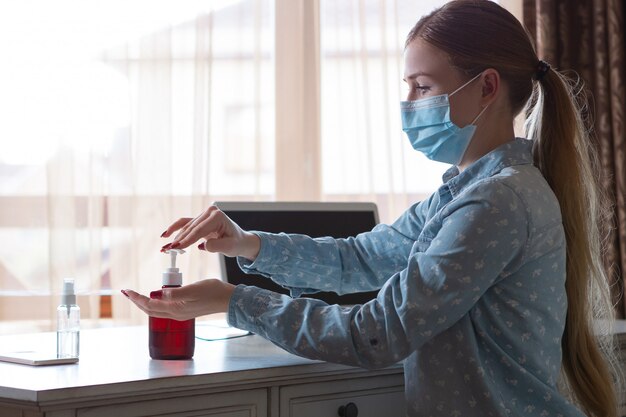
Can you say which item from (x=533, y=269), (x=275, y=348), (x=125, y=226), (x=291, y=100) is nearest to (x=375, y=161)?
(x=291, y=100)

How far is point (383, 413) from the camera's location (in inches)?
57.4

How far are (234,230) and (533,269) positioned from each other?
1.66 ft

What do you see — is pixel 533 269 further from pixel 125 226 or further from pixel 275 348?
pixel 125 226

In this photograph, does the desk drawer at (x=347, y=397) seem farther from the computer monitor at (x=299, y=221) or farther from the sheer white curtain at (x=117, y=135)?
the sheer white curtain at (x=117, y=135)

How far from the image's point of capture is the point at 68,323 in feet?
4.52

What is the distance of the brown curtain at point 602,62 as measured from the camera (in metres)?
2.68

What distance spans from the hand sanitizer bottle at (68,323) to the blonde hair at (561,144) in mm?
681

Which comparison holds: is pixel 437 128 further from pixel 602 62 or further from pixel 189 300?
pixel 602 62

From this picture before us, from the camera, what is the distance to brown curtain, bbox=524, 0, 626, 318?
2.68 meters

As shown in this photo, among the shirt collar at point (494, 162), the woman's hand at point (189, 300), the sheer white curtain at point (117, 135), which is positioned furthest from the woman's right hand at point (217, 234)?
the sheer white curtain at point (117, 135)

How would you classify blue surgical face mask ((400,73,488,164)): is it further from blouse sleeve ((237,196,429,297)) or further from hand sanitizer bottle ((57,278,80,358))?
hand sanitizer bottle ((57,278,80,358))

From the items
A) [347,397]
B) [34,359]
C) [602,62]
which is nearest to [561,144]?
[347,397]

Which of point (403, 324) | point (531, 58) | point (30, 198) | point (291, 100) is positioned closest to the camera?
point (403, 324)

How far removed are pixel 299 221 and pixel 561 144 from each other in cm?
64
